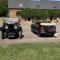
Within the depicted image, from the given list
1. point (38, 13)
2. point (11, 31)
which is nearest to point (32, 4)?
point (38, 13)

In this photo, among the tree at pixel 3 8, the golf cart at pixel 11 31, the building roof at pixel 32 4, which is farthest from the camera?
the building roof at pixel 32 4

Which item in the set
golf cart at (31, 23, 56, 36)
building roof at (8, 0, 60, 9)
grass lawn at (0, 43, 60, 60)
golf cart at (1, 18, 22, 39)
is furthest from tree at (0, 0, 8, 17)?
grass lawn at (0, 43, 60, 60)

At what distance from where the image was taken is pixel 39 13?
49.2 m

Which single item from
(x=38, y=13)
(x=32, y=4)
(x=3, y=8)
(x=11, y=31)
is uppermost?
(x=32, y=4)

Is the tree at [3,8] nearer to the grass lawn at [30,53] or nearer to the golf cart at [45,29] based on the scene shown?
the golf cart at [45,29]

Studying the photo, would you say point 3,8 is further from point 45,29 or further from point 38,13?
point 45,29

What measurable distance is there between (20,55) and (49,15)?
33392 mm

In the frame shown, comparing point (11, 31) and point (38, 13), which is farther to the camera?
point (38, 13)

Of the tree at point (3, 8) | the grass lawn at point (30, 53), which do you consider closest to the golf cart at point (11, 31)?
the grass lawn at point (30, 53)

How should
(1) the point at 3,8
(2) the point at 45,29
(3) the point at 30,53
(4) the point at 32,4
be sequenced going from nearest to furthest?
(3) the point at 30,53 → (2) the point at 45,29 → (1) the point at 3,8 → (4) the point at 32,4

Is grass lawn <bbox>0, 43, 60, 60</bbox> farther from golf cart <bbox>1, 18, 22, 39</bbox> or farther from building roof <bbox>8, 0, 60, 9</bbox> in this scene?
building roof <bbox>8, 0, 60, 9</bbox>

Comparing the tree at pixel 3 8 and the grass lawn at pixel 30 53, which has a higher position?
the grass lawn at pixel 30 53

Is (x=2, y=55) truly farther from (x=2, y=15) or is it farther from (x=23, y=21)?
(x=2, y=15)

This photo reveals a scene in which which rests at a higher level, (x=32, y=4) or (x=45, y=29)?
(x=32, y=4)
